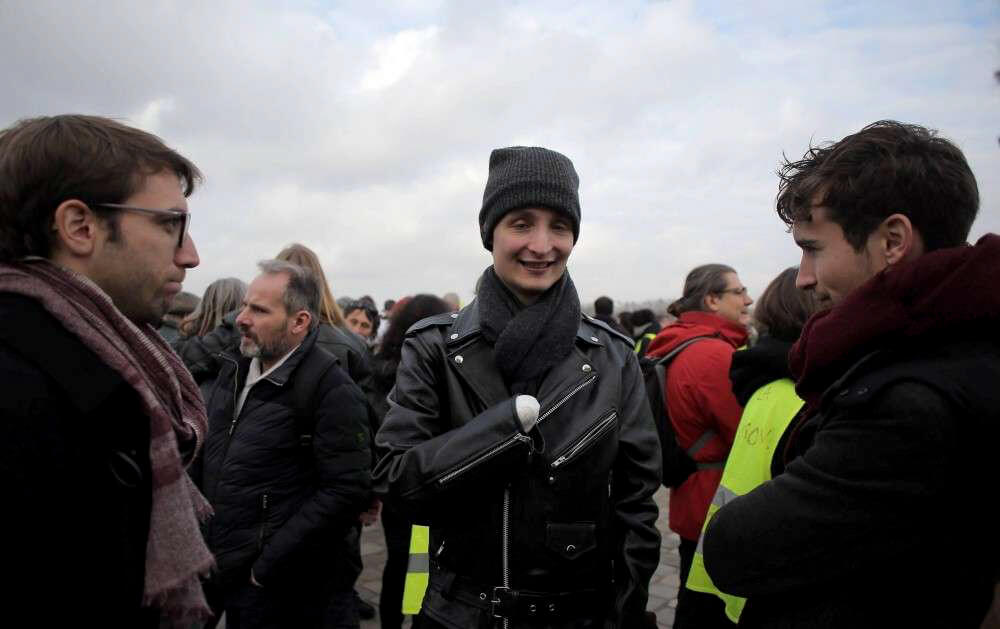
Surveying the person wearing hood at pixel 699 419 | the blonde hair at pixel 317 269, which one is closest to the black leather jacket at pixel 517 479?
the person wearing hood at pixel 699 419

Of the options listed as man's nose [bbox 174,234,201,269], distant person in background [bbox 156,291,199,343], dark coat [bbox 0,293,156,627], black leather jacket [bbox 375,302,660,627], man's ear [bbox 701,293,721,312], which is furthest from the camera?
distant person in background [bbox 156,291,199,343]

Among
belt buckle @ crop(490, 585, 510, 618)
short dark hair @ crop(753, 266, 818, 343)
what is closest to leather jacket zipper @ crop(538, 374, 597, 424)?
belt buckle @ crop(490, 585, 510, 618)

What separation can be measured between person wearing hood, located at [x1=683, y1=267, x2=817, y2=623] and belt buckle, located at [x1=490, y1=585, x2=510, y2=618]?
0.88 meters

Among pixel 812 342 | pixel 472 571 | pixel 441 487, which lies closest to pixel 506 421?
pixel 441 487

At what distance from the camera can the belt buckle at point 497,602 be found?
1.91m

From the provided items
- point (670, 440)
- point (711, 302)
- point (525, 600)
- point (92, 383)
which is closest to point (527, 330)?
point (525, 600)

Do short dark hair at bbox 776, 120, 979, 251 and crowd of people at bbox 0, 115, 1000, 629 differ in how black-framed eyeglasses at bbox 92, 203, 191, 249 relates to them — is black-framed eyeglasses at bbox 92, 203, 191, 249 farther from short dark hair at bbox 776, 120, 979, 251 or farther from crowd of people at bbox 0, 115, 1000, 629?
short dark hair at bbox 776, 120, 979, 251

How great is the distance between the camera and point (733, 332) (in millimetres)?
3857

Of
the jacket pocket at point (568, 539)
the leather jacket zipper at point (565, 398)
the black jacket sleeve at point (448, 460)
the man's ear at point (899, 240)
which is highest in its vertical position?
the man's ear at point (899, 240)

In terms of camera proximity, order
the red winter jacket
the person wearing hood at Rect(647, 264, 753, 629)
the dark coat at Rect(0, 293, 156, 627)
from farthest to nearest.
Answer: the red winter jacket → the person wearing hood at Rect(647, 264, 753, 629) → the dark coat at Rect(0, 293, 156, 627)

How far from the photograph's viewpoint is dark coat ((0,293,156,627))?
1.20 metres

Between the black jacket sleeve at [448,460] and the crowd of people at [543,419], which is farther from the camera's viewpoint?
the black jacket sleeve at [448,460]

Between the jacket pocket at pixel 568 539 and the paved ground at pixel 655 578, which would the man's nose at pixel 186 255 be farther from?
the paved ground at pixel 655 578

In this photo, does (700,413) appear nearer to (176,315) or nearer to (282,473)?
(282,473)
